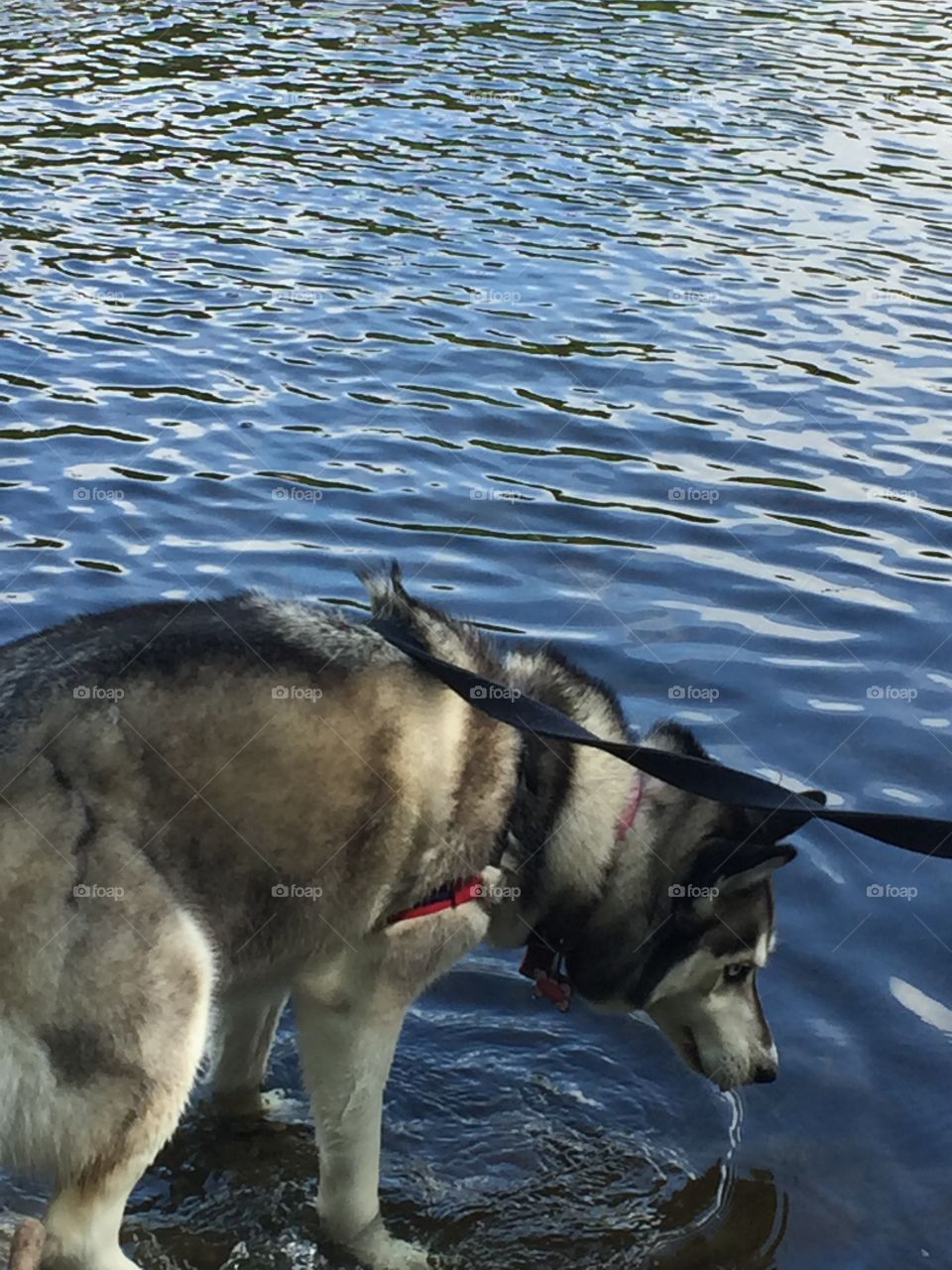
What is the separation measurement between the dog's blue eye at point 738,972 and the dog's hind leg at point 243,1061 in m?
1.31

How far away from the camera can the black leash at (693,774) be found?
3.91 m

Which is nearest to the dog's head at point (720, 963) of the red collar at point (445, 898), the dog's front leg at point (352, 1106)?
the red collar at point (445, 898)

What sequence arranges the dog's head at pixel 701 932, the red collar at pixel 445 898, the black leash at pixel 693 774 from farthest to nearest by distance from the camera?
the dog's head at pixel 701 932 < the red collar at pixel 445 898 < the black leash at pixel 693 774

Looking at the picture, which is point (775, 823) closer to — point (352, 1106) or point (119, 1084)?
point (352, 1106)

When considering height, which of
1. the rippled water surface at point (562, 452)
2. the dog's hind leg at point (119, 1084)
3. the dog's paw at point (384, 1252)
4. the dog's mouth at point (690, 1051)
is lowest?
the rippled water surface at point (562, 452)

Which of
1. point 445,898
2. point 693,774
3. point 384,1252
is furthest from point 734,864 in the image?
point 384,1252

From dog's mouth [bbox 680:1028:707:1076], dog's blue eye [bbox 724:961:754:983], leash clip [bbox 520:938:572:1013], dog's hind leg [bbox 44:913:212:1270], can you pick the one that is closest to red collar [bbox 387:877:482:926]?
leash clip [bbox 520:938:572:1013]

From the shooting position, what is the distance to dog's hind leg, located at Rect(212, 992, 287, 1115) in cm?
504

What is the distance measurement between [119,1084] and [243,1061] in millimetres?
1302

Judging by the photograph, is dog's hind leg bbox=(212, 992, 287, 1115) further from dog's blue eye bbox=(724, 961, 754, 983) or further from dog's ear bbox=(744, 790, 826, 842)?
dog's ear bbox=(744, 790, 826, 842)

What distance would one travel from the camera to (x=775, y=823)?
14.8ft

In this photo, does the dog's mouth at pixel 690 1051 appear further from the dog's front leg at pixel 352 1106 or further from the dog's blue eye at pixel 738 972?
the dog's front leg at pixel 352 1106

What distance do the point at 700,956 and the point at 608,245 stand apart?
924cm

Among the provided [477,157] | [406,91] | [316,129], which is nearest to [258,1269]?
[477,157]
